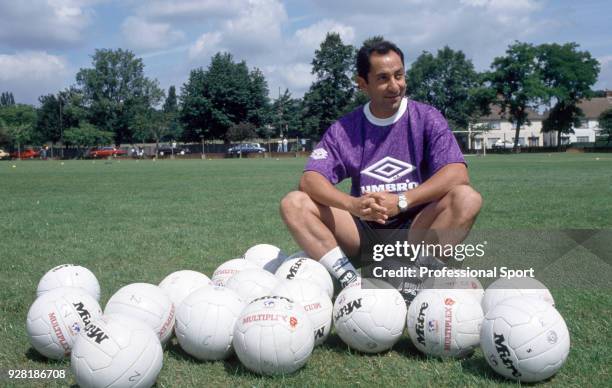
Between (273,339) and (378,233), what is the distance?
232 centimetres

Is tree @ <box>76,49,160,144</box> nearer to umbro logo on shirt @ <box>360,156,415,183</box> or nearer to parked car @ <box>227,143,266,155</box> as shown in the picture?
parked car @ <box>227,143,266,155</box>

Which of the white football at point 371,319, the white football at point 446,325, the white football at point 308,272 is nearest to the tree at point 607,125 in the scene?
the white football at point 308,272

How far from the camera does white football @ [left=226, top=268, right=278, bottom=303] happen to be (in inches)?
196

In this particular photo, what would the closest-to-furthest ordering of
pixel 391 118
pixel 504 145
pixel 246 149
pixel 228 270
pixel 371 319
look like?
pixel 371 319
pixel 228 270
pixel 391 118
pixel 246 149
pixel 504 145

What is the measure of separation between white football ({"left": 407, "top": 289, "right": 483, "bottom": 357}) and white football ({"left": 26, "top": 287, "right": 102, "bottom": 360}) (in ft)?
7.94

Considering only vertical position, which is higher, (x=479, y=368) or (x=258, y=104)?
(x=258, y=104)

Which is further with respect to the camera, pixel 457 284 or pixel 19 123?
pixel 19 123

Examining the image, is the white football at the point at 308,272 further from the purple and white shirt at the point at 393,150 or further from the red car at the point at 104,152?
the red car at the point at 104,152

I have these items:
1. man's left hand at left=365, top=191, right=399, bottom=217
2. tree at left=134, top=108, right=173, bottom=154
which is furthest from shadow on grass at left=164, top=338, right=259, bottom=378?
tree at left=134, top=108, right=173, bottom=154

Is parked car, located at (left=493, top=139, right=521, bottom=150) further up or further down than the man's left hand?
further up

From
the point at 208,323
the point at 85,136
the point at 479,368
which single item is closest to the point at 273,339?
the point at 208,323

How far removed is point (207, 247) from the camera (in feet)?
28.4

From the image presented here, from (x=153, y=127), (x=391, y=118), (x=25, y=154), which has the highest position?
(x=153, y=127)

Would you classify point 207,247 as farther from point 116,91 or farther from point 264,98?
point 116,91
